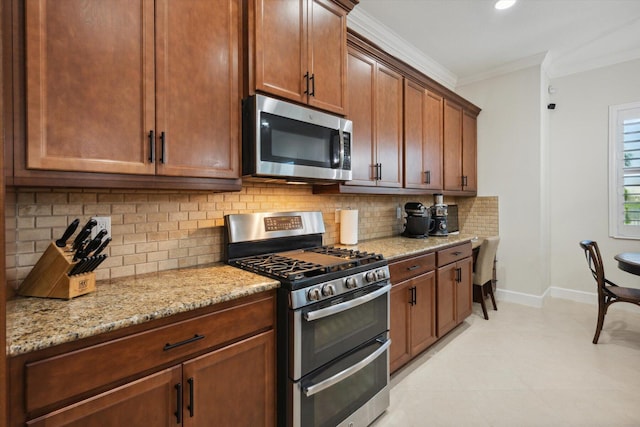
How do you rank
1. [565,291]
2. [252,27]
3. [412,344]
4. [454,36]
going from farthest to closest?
[565,291]
[454,36]
[412,344]
[252,27]

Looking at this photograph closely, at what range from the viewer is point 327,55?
2059mm

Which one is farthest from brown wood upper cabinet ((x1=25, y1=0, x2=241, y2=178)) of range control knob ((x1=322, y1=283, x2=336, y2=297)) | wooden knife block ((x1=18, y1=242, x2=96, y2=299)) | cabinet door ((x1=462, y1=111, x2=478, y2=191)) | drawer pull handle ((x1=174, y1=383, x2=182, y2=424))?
cabinet door ((x1=462, y1=111, x2=478, y2=191))

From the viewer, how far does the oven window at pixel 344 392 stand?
59.5 inches

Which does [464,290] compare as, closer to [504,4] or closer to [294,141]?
[294,141]

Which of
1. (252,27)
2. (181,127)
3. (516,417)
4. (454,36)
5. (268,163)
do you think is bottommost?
(516,417)

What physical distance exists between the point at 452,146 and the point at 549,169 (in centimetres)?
156

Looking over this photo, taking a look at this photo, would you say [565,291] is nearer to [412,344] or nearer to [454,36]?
[412,344]

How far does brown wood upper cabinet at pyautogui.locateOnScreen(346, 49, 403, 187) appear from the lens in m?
2.44

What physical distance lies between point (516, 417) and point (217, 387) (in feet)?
5.97

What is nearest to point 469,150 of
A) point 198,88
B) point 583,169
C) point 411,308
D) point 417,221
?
point 583,169

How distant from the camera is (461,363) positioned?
255 cm

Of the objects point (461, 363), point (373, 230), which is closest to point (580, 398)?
point (461, 363)

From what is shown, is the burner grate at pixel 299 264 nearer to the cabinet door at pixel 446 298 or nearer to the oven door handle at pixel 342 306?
the oven door handle at pixel 342 306

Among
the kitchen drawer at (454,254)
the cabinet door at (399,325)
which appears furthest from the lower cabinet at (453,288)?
the cabinet door at (399,325)
